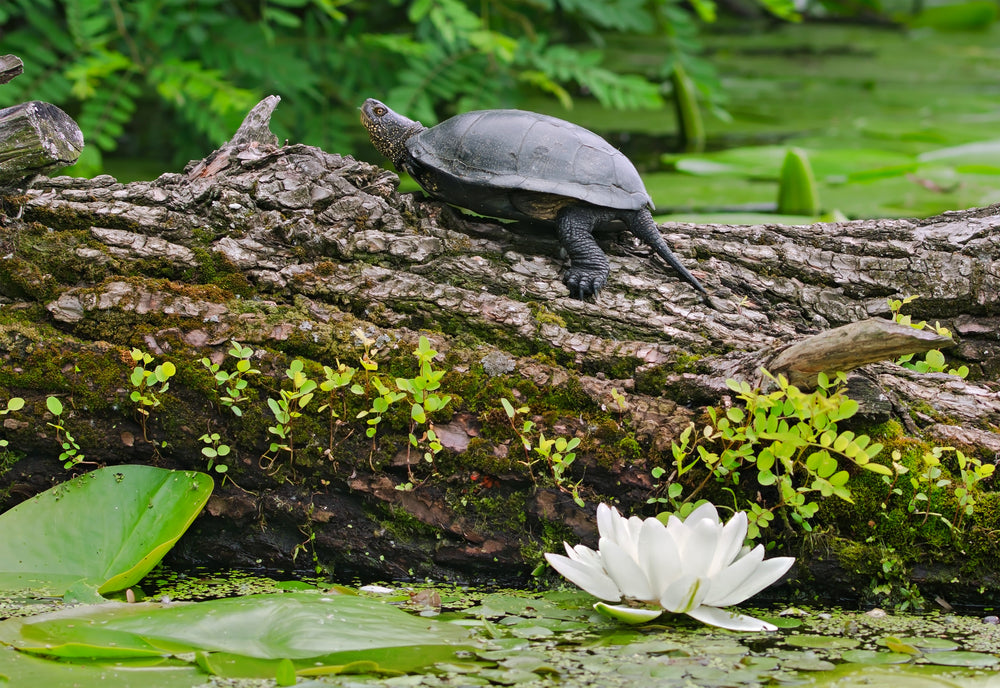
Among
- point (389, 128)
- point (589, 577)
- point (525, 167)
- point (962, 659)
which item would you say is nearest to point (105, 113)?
point (389, 128)

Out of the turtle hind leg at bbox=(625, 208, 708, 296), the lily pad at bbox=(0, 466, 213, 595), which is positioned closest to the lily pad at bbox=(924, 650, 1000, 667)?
the turtle hind leg at bbox=(625, 208, 708, 296)

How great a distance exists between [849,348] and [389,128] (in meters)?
1.33

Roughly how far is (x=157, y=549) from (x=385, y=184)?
3.25 ft

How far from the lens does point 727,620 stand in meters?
1.35

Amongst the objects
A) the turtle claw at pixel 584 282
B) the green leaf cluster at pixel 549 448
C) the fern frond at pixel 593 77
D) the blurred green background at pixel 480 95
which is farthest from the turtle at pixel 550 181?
the fern frond at pixel 593 77

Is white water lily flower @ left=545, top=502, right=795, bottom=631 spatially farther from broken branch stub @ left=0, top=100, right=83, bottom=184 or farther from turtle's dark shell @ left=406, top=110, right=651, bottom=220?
broken branch stub @ left=0, top=100, right=83, bottom=184

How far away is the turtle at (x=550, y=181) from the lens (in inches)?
74.0

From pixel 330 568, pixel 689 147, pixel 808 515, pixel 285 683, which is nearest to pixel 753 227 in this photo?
pixel 808 515

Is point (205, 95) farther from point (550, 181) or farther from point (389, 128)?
point (550, 181)

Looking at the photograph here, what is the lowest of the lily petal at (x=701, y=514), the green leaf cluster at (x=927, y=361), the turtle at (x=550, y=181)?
the lily petal at (x=701, y=514)

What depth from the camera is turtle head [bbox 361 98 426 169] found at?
2209 millimetres

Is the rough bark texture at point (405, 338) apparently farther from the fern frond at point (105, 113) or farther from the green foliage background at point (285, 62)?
the fern frond at point (105, 113)

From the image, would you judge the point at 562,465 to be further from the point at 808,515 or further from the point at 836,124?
the point at 836,124

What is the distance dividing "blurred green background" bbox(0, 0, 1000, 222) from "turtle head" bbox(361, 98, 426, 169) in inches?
55.1
